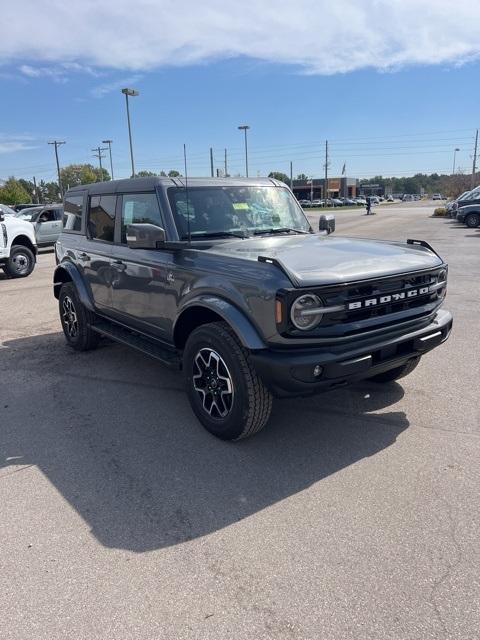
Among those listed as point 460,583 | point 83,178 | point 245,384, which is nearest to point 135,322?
point 245,384

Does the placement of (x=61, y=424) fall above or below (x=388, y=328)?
below

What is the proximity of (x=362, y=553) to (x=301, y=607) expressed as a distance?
0.50 m

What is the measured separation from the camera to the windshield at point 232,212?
440 cm

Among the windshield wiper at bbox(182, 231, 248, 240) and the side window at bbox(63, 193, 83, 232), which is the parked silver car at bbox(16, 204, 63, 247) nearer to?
the side window at bbox(63, 193, 83, 232)

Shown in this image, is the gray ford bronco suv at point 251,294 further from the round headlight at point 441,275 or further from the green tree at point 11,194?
the green tree at point 11,194

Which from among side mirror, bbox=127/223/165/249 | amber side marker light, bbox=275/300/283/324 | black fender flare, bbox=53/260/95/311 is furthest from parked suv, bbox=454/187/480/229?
amber side marker light, bbox=275/300/283/324

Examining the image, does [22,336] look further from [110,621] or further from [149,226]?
[110,621]

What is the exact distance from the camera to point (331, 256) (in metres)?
3.74

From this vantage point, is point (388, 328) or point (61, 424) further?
point (61, 424)

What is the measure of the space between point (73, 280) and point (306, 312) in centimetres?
382

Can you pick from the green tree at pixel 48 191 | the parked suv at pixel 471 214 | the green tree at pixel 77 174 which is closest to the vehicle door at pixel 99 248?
the parked suv at pixel 471 214

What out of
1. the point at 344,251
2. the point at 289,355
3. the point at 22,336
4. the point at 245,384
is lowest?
the point at 22,336

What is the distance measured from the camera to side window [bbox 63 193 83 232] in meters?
6.21

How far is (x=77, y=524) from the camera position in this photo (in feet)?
9.71
